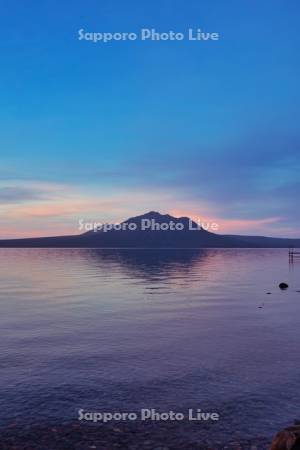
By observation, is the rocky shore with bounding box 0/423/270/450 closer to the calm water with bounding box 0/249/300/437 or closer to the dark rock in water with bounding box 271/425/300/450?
the calm water with bounding box 0/249/300/437

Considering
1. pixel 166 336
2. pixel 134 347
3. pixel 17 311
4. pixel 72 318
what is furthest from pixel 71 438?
pixel 17 311

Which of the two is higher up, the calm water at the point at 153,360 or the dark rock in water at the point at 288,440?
Result: the dark rock in water at the point at 288,440

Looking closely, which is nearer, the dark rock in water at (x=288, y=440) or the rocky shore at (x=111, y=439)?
the dark rock in water at (x=288, y=440)

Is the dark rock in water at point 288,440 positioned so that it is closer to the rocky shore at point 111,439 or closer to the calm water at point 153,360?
the rocky shore at point 111,439

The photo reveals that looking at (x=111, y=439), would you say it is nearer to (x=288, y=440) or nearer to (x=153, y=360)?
(x=288, y=440)

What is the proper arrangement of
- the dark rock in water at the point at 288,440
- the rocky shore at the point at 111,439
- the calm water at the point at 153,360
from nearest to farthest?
the dark rock in water at the point at 288,440, the rocky shore at the point at 111,439, the calm water at the point at 153,360

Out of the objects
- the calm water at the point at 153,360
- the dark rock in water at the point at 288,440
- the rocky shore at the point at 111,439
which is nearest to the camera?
the dark rock in water at the point at 288,440

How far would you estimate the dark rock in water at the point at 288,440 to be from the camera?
11172 mm

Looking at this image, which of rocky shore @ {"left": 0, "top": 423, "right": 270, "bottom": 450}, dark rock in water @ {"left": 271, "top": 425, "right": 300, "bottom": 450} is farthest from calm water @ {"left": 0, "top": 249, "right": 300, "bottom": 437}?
dark rock in water @ {"left": 271, "top": 425, "right": 300, "bottom": 450}

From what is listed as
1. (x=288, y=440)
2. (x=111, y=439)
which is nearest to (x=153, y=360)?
(x=111, y=439)

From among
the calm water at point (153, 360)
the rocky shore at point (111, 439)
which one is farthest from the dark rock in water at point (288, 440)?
the calm water at point (153, 360)

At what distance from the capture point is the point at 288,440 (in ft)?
37.2

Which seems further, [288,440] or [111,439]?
[111,439]

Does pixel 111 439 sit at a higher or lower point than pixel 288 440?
lower
